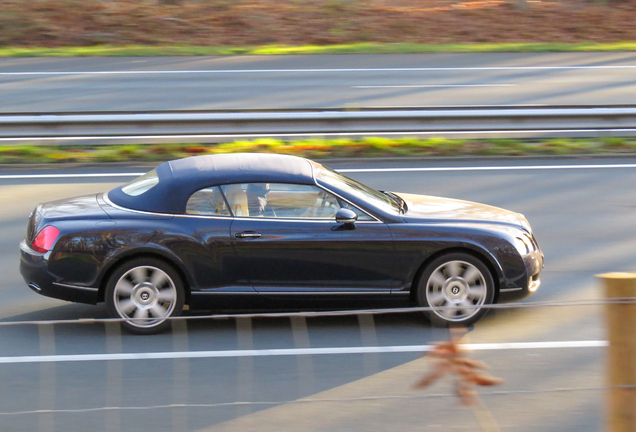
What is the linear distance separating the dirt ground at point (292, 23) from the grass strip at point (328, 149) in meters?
13.0

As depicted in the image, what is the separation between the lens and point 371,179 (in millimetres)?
10891

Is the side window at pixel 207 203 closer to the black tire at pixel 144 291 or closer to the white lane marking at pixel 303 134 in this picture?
the black tire at pixel 144 291

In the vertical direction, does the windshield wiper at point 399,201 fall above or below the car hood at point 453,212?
above

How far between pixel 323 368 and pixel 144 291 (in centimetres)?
167

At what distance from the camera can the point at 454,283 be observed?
617 cm

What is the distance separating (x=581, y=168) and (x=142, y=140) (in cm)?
672

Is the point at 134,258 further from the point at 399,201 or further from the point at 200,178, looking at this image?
the point at 399,201

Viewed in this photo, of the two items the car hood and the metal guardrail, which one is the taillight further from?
the metal guardrail

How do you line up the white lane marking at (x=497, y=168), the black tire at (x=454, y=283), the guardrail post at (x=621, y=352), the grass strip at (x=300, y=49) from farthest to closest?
the grass strip at (x=300, y=49) < the white lane marking at (x=497, y=168) < the black tire at (x=454, y=283) < the guardrail post at (x=621, y=352)

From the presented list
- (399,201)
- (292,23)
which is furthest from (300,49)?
(399,201)

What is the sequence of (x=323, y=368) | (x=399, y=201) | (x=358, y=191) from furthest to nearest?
(x=399, y=201) → (x=358, y=191) → (x=323, y=368)

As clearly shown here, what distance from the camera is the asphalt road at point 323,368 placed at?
3.73 m

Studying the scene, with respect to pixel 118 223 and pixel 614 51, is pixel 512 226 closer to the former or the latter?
pixel 118 223

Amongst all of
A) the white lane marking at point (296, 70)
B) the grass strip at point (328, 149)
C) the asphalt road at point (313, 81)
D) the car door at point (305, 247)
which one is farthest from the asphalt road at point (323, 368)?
the white lane marking at point (296, 70)
